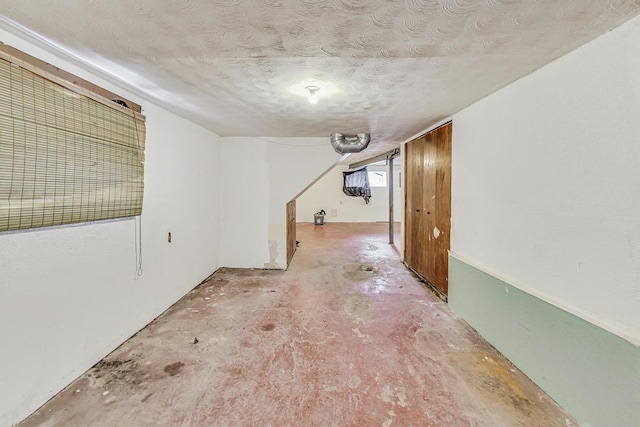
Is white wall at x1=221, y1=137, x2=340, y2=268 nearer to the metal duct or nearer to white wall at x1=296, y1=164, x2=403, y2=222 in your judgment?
the metal duct

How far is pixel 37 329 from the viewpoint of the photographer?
4.78 ft

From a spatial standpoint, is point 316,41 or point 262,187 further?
point 262,187

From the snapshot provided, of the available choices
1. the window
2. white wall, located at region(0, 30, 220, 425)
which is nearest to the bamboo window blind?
white wall, located at region(0, 30, 220, 425)

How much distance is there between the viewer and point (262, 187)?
4102 millimetres

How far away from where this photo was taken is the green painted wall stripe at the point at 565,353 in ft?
3.98

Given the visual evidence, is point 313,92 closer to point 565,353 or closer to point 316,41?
point 316,41

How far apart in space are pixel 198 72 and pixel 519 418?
2.83 m

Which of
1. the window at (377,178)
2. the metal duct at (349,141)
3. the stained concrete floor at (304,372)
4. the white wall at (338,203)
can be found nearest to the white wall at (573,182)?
the stained concrete floor at (304,372)

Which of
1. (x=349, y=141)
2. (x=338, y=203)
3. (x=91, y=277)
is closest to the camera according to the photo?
(x=91, y=277)

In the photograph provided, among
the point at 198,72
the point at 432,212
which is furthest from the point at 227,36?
the point at 432,212

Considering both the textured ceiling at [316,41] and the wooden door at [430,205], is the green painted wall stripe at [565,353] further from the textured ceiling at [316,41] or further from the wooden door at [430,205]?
the textured ceiling at [316,41]

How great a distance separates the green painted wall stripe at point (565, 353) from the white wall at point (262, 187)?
108 inches

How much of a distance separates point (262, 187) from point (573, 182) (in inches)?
139

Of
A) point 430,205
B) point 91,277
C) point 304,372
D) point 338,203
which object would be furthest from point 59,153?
point 338,203
